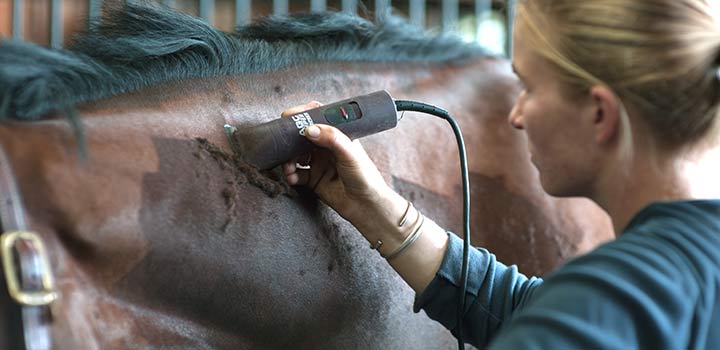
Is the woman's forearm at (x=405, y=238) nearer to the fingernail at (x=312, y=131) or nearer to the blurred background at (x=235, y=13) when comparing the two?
the fingernail at (x=312, y=131)

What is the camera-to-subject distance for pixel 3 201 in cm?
68

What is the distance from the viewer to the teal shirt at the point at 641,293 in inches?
25.7

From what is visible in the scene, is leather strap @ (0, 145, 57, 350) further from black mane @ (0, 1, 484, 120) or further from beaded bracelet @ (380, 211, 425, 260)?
beaded bracelet @ (380, 211, 425, 260)

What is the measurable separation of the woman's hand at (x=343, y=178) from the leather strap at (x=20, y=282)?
0.29 m

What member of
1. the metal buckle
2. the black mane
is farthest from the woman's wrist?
the metal buckle

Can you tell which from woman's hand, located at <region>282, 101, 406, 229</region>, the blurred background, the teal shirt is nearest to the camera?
the teal shirt

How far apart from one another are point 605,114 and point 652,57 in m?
0.06

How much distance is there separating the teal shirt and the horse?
28cm

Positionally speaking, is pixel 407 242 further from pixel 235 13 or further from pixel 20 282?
pixel 235 13

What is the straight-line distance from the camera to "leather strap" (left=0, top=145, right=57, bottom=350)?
2.18ft

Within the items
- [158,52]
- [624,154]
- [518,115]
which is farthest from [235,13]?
[624,154]

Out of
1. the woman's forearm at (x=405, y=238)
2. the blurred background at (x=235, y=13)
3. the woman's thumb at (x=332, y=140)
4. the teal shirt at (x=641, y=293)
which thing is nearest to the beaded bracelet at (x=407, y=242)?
the woman's forearm at (x=405, y=238)

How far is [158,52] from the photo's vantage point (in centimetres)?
88

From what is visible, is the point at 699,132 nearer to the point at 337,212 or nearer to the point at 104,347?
the point at 337,212
